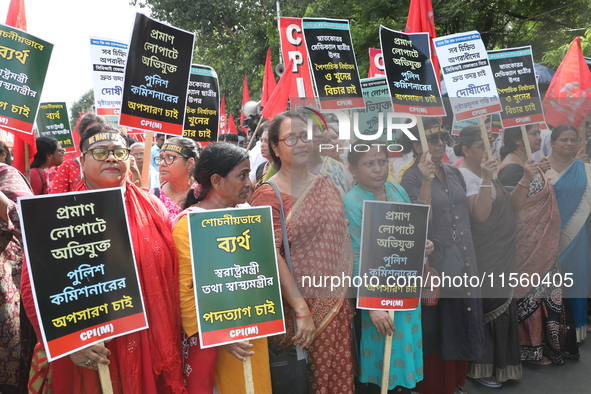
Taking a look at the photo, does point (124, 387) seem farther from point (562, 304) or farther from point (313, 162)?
point (562, 304)

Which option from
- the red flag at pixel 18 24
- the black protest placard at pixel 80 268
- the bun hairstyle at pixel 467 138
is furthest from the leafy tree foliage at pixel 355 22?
the black protest placard at pixel 80 268

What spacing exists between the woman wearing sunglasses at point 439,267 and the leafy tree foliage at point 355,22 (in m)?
6.92

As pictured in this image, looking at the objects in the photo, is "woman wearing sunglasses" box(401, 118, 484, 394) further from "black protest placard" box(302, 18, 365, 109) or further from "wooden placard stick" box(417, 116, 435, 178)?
"black protest placard" box(302, 18, 365, 109)

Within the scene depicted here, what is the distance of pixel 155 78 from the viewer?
298cm

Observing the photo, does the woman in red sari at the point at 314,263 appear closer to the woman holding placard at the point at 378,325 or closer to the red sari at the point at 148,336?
the woman holding placard at the point at 378,325

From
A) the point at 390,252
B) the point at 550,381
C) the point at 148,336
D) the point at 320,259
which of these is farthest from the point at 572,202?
the point at 148,336

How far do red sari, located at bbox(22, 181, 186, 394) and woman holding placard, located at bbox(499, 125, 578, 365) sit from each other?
7.30 ft

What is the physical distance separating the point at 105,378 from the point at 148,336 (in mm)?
250

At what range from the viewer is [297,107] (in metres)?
2.46

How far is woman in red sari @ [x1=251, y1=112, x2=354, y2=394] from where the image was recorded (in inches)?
91.8

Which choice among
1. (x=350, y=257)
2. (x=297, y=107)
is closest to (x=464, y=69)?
(x=297, y=107)

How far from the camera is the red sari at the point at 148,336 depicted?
1.99 meters

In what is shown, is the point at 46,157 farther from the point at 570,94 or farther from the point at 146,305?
the point at 570,94

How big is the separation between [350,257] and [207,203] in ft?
2.53
